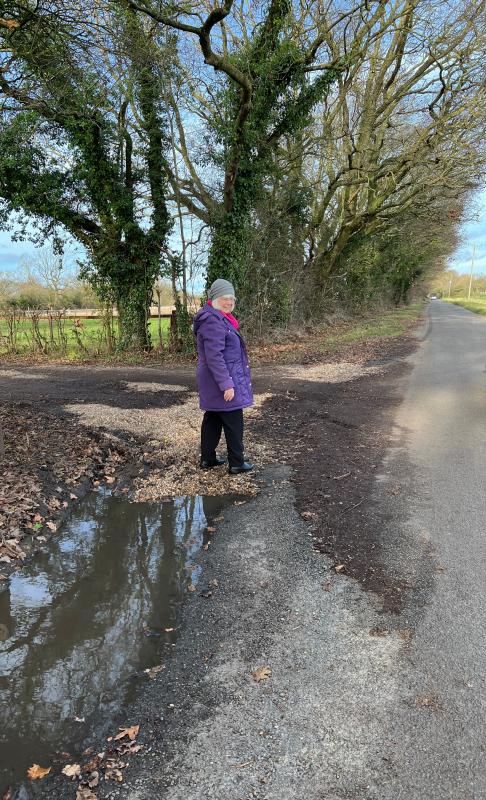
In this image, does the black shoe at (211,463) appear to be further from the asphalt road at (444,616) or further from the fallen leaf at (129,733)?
the fallen leaf at (129,733)

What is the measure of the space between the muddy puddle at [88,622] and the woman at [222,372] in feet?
3.12

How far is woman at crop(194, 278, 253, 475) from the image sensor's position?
5.57m

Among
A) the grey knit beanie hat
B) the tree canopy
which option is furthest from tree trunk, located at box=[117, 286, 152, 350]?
the grey knit beanie hat

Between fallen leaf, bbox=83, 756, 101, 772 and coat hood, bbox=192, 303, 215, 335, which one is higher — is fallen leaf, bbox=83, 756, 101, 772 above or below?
below

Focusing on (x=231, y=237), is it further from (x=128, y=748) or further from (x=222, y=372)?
(x=128, y=748)

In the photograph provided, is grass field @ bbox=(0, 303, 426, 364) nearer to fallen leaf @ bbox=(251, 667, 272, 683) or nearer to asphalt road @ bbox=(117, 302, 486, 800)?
asphalt road @ bbox=(117, 302, 486, 800)

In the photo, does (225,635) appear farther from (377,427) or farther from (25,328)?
(25,328)

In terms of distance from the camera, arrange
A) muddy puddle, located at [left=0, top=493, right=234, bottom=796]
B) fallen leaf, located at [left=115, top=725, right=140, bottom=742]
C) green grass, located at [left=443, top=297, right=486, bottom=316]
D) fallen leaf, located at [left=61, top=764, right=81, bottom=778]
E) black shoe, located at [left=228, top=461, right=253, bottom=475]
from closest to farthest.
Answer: fallen leaf, located at [left=61, top=764, right=81, bottom=778], fallen leaf, located at [left=115, top=725, right=140, bottom=742], muddy puddle, located at [left=0, top=493, right=234, bottom=796], black shoe, located at [left=228, top=461, right=253, bottom=475], green grass, located at [left=443, top=297, right=486, bottom=316]

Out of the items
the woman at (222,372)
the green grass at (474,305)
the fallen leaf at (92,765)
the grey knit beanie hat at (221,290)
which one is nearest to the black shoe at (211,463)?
the woman at (222,372)

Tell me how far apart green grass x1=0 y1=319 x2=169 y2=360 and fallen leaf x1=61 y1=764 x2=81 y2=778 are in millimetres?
14589

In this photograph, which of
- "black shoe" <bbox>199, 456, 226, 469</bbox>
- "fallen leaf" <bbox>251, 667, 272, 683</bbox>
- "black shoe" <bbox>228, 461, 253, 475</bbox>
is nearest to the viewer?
"fallen leaf" <bbox>251, 667, 272, 683</bbox>

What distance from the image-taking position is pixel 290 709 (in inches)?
102

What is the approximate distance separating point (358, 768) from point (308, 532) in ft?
7.65

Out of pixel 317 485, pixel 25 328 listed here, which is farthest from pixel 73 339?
pixel 317 485
